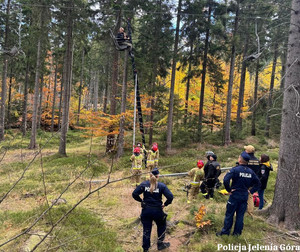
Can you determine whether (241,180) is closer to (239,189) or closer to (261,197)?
(239,189)

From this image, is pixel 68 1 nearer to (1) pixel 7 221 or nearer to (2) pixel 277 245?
(1) pixel 7 221

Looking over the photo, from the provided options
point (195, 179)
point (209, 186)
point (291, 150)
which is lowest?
point (209, 186)

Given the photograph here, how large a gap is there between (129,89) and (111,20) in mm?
4917

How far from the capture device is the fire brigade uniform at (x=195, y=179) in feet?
23.7

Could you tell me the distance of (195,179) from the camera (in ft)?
24.0

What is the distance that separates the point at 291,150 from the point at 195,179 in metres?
3.15

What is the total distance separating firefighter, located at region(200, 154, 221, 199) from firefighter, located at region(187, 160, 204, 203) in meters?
0.23

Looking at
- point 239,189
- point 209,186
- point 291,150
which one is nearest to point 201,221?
point 239,189

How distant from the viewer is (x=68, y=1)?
45.6ft

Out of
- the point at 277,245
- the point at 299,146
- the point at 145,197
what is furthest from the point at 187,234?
the point at 299,146

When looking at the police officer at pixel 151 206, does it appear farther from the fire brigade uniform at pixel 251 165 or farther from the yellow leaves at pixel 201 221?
the fire brigade uniform at pixel 251 165

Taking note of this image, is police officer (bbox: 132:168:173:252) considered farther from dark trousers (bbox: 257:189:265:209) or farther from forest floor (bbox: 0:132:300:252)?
dark trousers (bbox: 257:189:265:209)

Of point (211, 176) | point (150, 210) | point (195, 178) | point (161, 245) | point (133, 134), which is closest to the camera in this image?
point (150, 210)

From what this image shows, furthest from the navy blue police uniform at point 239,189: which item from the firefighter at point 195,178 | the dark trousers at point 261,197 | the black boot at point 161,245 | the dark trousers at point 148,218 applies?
the firefighter at point 195,178
